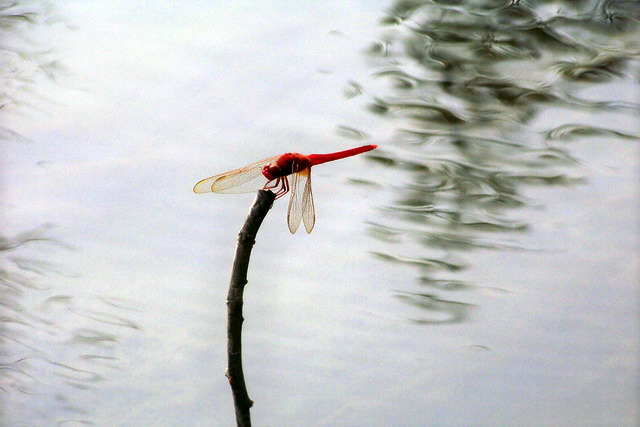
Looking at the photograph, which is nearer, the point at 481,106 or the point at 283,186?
→ the point at 283,186

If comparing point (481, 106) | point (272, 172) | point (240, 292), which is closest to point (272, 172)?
point (272, 172)

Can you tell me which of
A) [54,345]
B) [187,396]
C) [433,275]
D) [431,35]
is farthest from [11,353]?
[431,35]

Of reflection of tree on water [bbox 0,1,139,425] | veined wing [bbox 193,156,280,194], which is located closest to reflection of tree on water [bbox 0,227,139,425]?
reflection of tree on water [bbox 0,1,139,425]

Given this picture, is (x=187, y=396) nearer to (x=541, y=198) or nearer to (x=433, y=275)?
(x=433, y=275)

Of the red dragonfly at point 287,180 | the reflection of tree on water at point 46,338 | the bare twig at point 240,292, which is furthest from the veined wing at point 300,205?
the reflection of tree on water at point 46,338

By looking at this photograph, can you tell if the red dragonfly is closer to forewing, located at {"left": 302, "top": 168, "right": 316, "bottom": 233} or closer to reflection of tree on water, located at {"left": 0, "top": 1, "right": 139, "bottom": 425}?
forewing, located at {"left": 302, "top": 168, "right": 316, "bottom": 233}

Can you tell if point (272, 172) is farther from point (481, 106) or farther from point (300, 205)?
point (481, 106)

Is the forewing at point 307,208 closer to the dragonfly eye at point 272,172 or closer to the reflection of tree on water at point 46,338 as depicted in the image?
the dragonfly eye at point 272,172
